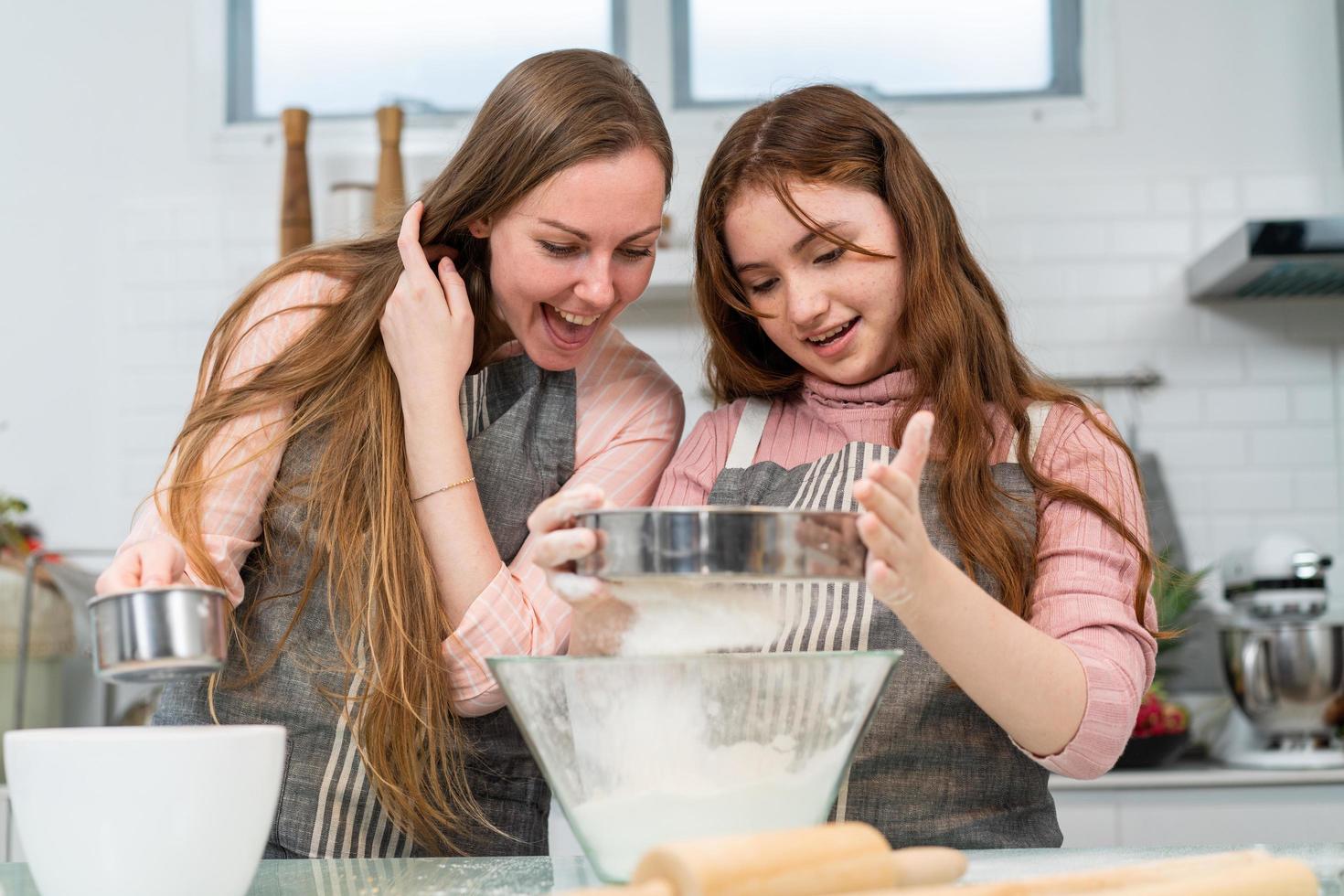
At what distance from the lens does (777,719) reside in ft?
2.58

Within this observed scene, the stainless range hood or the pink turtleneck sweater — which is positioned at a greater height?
the stainless range hood

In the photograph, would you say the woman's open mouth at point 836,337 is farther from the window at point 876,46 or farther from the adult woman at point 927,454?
the window at point 876,46

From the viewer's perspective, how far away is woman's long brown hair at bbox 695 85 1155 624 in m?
1.28

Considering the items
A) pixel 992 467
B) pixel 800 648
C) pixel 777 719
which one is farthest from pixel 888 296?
pixel 777 719

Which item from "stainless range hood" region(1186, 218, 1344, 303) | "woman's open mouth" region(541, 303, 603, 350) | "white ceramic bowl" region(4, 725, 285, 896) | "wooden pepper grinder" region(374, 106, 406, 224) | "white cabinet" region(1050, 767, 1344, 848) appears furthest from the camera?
"wooden pepper grinder" region(374, 106, 406, 224)

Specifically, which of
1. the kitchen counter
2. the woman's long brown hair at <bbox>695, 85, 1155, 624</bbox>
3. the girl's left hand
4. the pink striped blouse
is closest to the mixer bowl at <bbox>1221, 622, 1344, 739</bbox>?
the woman's long brown hair at <bbox>695, 85, 1155, 624</bbox>

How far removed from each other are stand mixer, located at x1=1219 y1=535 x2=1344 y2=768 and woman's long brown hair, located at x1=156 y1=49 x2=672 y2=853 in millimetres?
1516

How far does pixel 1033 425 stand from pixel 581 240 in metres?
0.49

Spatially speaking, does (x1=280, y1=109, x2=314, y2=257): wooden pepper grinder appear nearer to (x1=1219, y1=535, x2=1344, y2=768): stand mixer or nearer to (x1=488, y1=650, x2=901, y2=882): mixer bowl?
(x1=1219, y1=535, x2=1344, y2=768): stand mixer

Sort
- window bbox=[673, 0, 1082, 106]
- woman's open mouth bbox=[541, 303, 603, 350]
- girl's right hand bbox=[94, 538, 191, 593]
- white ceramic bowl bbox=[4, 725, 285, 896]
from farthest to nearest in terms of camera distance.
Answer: window bbox=[673, 0, 1082, 106]
woman's open mouth bbox=[541, 303, 603, 350]
girl's right hand bbox=[94, 538, 191, 593]
white ceramic bowl bbox=[4, 725, 285, 896]

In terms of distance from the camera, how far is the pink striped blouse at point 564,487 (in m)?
1.29

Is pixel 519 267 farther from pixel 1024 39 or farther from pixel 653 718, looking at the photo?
pixel 1024 39

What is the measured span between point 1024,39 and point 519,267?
2.07m

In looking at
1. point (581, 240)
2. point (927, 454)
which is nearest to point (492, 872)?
point (927, 454)
